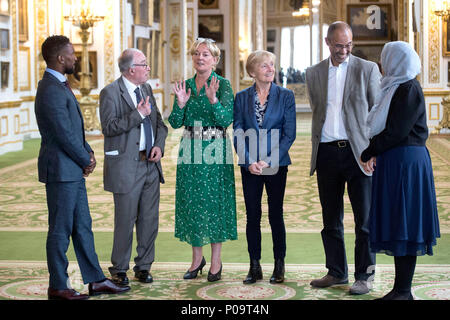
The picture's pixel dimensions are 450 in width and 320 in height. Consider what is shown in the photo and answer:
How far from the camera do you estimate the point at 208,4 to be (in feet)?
76.7

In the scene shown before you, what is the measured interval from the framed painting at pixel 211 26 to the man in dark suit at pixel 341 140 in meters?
19.0

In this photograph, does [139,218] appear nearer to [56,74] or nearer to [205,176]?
[205,176]

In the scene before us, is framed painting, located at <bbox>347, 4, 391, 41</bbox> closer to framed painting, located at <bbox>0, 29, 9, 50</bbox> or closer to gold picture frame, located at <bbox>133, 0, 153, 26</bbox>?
gold picture frame, located at <bbox>133, 0, 153, 26</bbox>

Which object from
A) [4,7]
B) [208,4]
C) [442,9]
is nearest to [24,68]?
[4,7]

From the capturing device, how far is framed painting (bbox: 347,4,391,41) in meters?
23.7

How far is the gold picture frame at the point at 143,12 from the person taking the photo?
18225 millimetres

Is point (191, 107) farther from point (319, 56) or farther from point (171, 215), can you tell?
point (319, 56)

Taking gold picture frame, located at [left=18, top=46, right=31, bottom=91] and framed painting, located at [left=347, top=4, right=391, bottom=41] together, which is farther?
framed painting, located at [left=347, top=4, right=391, bottom=41]

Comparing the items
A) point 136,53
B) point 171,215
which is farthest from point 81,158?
point 171,215

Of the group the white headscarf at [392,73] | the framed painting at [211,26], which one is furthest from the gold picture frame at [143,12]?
the white headscarf at [392,73]

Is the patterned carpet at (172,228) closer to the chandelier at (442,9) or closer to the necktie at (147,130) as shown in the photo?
the necktie at (147,130)

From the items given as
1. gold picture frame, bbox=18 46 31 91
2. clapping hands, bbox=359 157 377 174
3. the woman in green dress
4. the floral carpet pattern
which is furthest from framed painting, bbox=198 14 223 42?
clapping hands, bbox=359 157 377 174

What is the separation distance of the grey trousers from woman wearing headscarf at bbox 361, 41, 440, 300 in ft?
4.98

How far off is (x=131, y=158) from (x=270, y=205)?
3.17ft
